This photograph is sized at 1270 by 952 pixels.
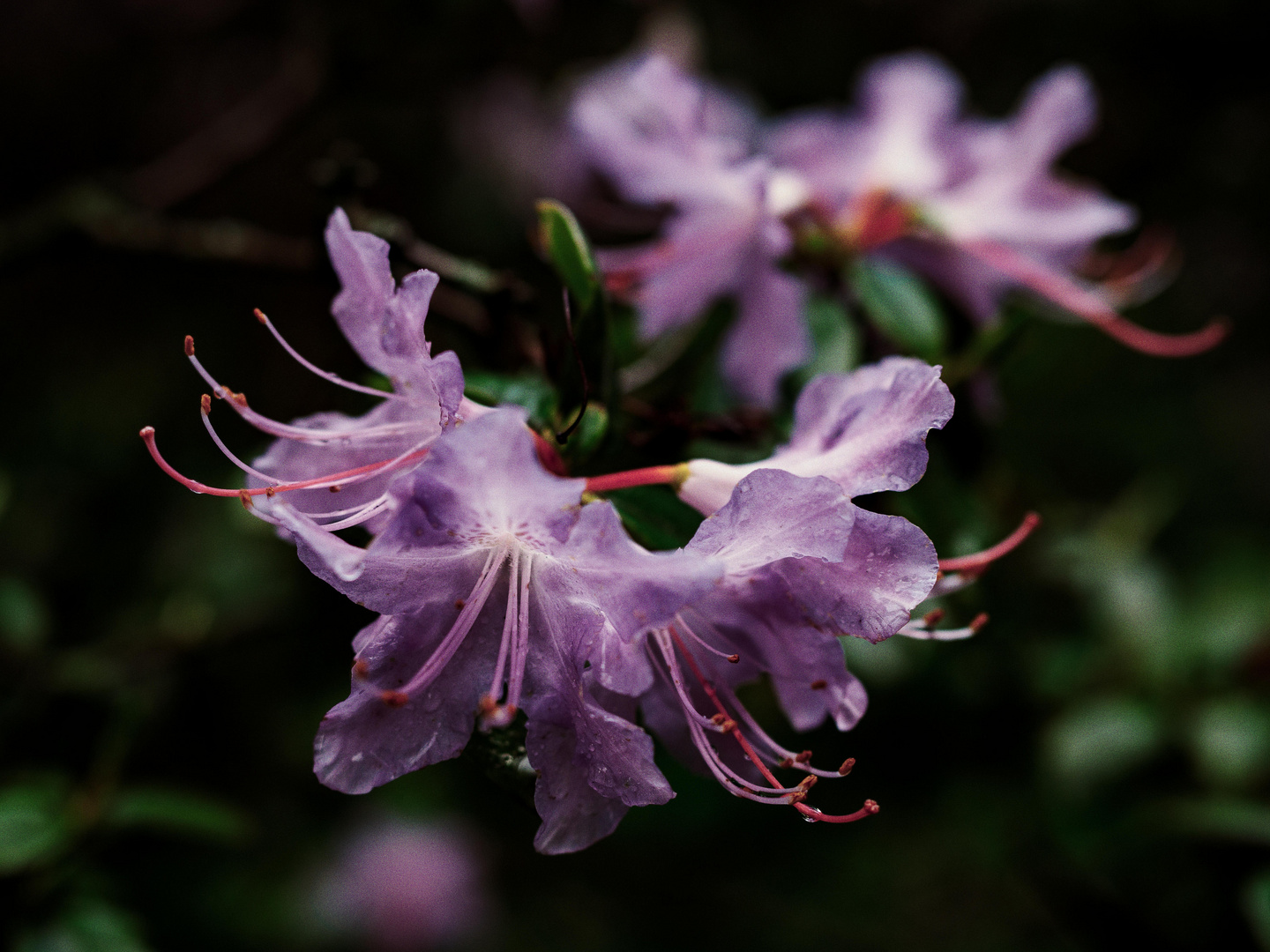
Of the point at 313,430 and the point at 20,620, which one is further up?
the point at 313,430

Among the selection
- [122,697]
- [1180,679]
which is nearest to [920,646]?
[1180,679]

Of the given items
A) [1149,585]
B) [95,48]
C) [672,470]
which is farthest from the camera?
[95,48]

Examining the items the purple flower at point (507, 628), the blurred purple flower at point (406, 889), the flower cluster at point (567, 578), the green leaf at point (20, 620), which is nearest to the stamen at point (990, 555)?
the flower cluster at point (567, 578)

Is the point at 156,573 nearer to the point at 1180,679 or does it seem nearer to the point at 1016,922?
the point at 1180,679

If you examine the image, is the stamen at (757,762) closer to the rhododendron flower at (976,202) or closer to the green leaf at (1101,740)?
the rhododendron flower at (976,202)

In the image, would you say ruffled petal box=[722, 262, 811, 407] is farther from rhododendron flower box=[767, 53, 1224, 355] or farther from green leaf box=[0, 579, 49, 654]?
green leaf box=[0, 579, 49, 654]

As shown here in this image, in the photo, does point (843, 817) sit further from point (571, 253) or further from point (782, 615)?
point (571, 253)

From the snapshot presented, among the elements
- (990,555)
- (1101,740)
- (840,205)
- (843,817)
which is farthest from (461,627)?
(1101,740)
